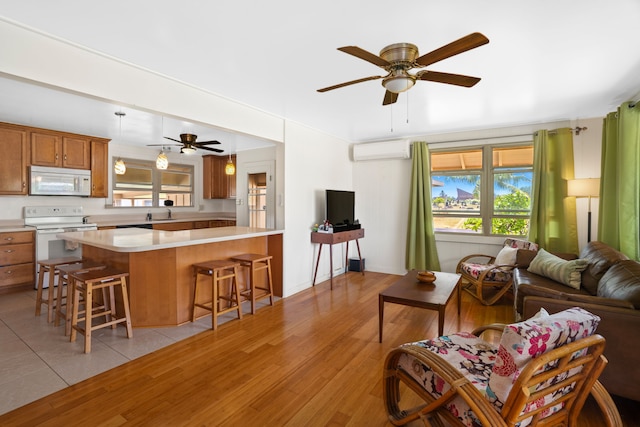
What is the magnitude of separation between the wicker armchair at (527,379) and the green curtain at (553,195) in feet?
10.9

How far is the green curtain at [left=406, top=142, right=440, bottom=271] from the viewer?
518cm

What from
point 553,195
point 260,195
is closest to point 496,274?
point 553,195

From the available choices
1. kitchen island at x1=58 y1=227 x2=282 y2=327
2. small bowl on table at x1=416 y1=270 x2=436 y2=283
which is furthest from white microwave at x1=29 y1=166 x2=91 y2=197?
small bowl on table at x1=416 y1=270 x2=436 y2=283

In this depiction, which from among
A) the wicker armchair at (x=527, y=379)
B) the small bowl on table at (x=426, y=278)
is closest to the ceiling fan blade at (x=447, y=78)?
the wicker armchair at (x=527, y=379)

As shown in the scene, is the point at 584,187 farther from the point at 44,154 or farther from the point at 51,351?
the point at 44,154

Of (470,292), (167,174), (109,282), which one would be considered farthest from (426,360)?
(167,174)

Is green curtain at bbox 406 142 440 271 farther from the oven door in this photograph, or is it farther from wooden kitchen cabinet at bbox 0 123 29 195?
wooden kitchen cabinet at bbox 0 123 29 195

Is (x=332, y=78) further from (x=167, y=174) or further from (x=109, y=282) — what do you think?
(x=167, y=174)

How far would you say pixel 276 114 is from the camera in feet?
13.4

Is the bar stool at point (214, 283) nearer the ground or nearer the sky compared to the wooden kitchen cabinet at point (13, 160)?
nearer the ground

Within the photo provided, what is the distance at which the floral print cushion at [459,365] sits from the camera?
142cm

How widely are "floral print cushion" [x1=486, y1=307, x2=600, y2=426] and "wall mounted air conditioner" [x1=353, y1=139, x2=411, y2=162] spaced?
4243 mm

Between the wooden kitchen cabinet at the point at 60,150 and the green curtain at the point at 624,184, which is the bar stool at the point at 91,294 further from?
the green curtain at the point at 624,184

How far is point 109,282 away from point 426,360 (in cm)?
290
